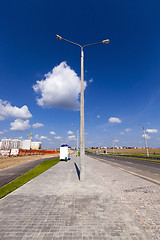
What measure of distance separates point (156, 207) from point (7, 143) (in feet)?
319

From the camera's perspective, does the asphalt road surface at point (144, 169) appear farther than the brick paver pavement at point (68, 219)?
Yes

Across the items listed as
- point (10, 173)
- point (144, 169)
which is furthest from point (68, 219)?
point (144, 169)

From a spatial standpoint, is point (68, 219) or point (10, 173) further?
point (10, 173)

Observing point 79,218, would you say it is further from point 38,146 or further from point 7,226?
point 38,146

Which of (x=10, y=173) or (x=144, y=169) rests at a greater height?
(x=10, y=173)

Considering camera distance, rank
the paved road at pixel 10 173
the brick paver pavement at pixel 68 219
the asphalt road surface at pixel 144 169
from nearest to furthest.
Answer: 1. the brick paver pavement at pixel 68 219
2. the paved road at pixel 10 173
3. the asphalt road surface at pixel 144 169

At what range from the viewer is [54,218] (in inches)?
130

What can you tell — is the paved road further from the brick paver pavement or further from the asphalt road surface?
the asphalt road surface

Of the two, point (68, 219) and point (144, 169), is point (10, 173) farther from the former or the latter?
point (144, 169)

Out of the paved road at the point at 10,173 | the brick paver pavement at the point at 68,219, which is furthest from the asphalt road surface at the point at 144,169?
the paved road at the point at 10,173

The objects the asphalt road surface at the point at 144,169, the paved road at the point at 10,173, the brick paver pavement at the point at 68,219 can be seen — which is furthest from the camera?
the asphalt road surface at the point at 144,169

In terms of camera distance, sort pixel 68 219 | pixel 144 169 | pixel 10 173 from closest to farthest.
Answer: pixel 68 219, pixel 10 173, pixel 144 169

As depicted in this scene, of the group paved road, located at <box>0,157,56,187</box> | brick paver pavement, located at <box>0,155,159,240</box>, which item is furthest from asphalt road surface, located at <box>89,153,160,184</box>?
paved road, located at <box>0,157,56,187</box>

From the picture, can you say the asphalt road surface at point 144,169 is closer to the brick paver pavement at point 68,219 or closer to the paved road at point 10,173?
the brick paver pavement at point 68,219
